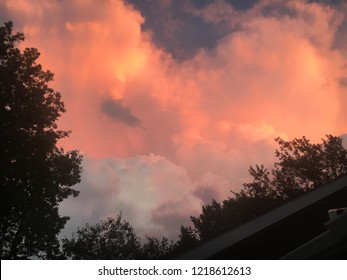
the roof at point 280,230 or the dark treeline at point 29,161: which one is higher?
the dark treeline at point 29,161

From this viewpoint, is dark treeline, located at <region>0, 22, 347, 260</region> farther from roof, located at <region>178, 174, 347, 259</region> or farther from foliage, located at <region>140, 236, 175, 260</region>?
foliage, located at <region>140, 236, 175, 260</region>

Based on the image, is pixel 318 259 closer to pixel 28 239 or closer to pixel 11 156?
pixel 11 156

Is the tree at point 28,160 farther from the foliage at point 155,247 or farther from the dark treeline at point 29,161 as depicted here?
the foliage at point 155,247

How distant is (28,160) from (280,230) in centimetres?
1522

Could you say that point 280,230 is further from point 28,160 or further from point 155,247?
point 155,247

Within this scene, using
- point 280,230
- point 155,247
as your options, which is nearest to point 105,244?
point 155,247

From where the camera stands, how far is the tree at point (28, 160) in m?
15.4

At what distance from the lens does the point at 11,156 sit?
15.7 m

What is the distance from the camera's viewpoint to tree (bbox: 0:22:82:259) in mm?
15414

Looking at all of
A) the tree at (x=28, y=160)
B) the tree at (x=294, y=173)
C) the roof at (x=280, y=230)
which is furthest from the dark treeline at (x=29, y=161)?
the tree at (x=294, y=173)

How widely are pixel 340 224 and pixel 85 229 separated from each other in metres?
57.3

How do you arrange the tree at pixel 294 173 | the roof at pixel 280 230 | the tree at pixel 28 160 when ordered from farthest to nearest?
the tree at pixel 294 173, the tree at pixel 28 160, the roof at pixel 280 230

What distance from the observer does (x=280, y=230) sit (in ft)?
17.2

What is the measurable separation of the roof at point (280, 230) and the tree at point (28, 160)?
13742mm
